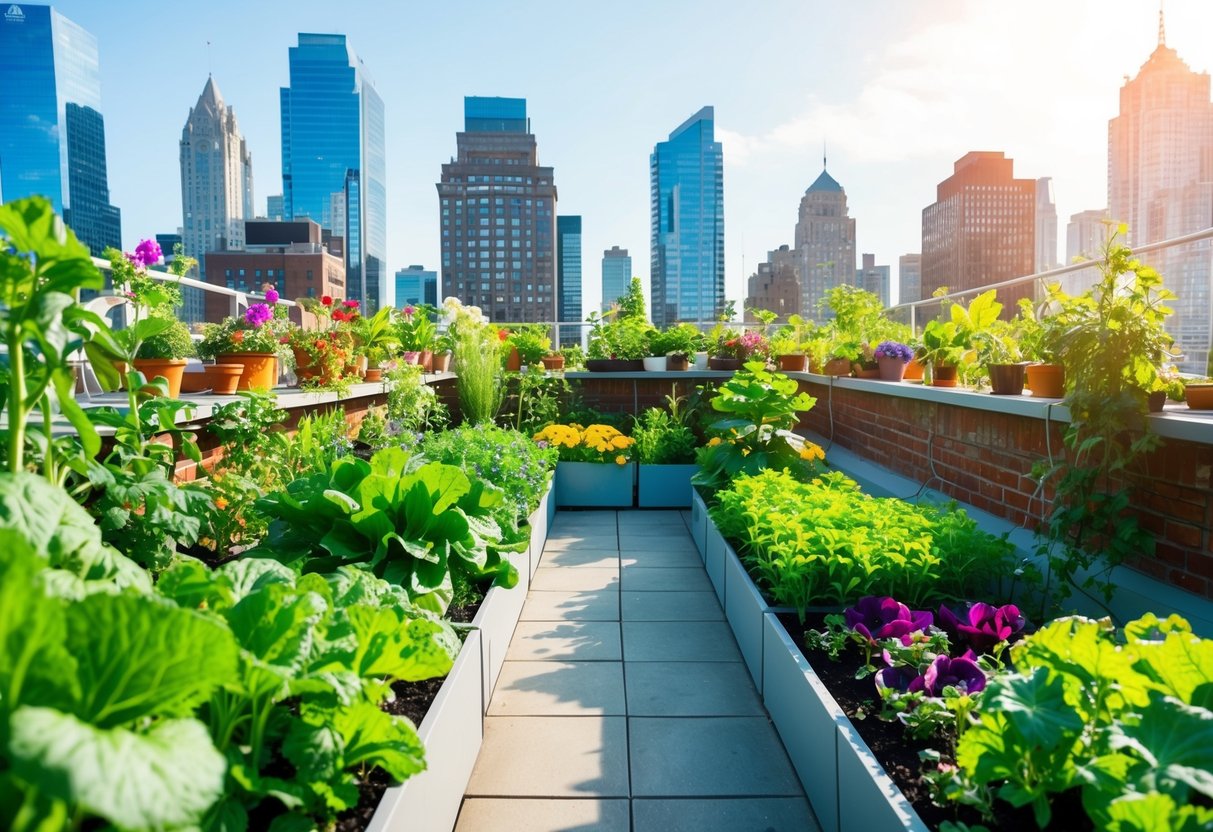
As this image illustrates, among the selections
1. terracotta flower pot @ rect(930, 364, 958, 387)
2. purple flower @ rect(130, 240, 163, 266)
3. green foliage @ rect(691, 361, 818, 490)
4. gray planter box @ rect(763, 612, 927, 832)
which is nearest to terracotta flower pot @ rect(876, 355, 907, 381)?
terracotta flower pot @ rect(930, 364, 958, 387)

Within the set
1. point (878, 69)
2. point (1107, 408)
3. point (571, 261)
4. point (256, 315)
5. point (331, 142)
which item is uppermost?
point (331, 142)

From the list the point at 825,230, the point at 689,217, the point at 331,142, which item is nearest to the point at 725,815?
the point at 825,230

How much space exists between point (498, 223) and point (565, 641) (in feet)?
305

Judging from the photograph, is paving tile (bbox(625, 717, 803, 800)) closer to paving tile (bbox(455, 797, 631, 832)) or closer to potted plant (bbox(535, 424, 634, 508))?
paving tile (bbox(455, 797, 631, 832))

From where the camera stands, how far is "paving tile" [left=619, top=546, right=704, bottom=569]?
4188mm

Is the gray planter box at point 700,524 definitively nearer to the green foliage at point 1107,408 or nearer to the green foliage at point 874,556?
the green foliage at point 874,556

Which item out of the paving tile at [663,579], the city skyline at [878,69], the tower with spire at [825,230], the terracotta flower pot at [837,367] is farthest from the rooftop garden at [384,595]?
the tower with spire at [825,230]

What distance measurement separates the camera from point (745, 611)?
2.85 metres

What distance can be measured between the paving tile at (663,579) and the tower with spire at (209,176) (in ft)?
567

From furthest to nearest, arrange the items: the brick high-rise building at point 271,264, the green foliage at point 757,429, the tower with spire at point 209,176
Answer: the tower with spire at point 209,176
the brick high-rise building at point 271,264
the green foliage at point 757,429

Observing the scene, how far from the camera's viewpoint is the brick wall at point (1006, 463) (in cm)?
200

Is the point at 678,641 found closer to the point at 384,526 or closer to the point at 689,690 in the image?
the point at 689,690

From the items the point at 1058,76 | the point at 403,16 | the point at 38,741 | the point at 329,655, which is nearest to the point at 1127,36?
the point at 1058,76

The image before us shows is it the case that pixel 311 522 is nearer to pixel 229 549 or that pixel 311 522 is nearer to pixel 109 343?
pixel 229 549
